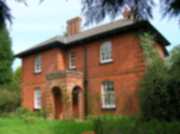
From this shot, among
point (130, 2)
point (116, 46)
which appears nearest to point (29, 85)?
point (116, 46)

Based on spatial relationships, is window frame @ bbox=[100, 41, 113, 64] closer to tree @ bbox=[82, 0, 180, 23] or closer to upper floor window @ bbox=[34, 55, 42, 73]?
upper floor window @ bbox=[34, 55, 42, 73]

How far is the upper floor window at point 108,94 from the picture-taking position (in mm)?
25591

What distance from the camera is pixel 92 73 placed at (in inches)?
1080

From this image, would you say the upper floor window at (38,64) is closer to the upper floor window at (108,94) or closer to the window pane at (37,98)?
the window pane at (37,98)

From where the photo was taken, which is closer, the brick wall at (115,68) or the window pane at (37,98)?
the brick wall at (115,68)

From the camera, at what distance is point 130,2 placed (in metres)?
4.44

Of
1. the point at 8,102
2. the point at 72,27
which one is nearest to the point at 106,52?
the point at 72,27

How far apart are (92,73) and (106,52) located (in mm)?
2090


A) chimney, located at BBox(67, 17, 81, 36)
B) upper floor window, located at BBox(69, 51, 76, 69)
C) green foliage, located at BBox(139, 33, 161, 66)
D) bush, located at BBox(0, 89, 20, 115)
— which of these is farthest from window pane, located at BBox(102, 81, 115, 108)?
bush, located at BBox(0, 89, 20, 115)

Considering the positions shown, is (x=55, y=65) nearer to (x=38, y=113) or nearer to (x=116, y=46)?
(x=38, y=113)

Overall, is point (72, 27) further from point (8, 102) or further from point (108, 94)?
point (8, 102)

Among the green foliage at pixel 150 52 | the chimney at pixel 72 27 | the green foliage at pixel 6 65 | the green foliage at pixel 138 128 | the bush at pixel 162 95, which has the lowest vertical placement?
A: the green foliage at pixel 138 128

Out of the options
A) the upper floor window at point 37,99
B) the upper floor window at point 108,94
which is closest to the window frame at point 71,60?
the upper floor window at point 108,94

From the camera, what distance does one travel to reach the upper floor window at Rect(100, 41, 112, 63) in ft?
86.2
